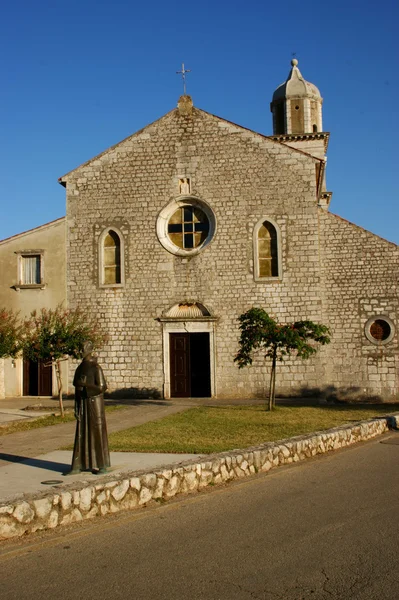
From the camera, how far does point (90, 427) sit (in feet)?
28.8

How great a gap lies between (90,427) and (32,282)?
14876mm

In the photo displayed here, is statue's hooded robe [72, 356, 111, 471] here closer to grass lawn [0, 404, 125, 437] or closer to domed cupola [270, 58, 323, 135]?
grass lawn [0, 404, 125, 437]

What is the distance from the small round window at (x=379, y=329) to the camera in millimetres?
20719

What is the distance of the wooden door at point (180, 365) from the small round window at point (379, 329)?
6086 mm

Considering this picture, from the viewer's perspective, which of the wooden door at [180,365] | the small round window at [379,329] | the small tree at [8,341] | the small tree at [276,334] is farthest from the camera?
the wooden door at [180,365]

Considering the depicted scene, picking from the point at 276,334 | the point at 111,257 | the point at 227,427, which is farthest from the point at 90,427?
the point at 111,257

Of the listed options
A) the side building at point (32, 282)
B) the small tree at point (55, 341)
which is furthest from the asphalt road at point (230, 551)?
the side building at point (32, 282)

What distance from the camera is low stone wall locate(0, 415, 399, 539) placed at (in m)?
6.82

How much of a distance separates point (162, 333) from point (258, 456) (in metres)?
12.0

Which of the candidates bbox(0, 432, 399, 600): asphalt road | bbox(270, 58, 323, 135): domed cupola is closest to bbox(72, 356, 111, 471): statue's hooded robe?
bbox(0, 432, 399, 600): asphalt road

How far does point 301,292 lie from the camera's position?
2103cm

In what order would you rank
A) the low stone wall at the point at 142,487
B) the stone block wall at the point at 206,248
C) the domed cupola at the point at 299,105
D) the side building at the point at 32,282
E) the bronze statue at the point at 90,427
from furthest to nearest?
the domed cupola at the point at 299,105 → the side building at the point at 32,282 → the stone block wall at the point at 206,248 → the bronze statue at the point at 90,427 → the low stone wall at the point at 142,487

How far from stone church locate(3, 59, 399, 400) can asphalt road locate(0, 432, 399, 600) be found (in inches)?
489

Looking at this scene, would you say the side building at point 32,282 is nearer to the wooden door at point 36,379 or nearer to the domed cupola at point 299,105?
the wooden door at point 36,379
